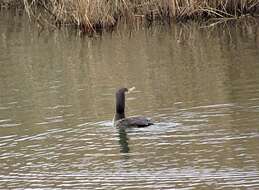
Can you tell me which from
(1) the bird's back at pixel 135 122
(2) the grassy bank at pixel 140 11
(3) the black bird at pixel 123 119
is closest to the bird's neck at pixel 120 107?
(3) the black bird at pixel 123 119

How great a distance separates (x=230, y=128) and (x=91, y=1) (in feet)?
37.9

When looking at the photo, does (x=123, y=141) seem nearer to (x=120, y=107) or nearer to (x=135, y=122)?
(x=135, y=122)

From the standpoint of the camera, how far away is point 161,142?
1028 cm

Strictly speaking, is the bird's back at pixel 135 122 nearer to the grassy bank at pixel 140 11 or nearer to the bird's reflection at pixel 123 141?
the bird's reflection at pixel 123 141

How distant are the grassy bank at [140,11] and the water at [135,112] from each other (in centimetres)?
110

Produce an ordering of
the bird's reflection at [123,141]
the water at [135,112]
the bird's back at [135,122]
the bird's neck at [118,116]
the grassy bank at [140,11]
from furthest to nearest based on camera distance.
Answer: the grassy bank at [140,11]
the bird's neck at [118,116]
the bird's back at [135,122]
the bird's reflection at [123,141]
the water at [135,112]

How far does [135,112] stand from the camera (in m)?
12.6

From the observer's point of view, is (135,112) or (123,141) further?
(135,112)

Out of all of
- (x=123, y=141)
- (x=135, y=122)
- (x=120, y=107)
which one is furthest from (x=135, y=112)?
(x=123, y=141)

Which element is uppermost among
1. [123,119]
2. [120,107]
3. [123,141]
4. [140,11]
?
[140,11]

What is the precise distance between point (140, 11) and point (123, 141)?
13219 millimetres

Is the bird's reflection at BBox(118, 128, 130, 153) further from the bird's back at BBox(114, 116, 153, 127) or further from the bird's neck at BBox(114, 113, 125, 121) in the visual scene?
the bird's neck at BBox(114, 113, 125, 121)

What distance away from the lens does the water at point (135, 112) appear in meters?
9.09

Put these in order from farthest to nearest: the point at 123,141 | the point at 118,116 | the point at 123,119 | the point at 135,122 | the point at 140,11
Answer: the point at 140,11
the point at 118,116
the point at 123,119
the point at 135,122
the point at 123,141
